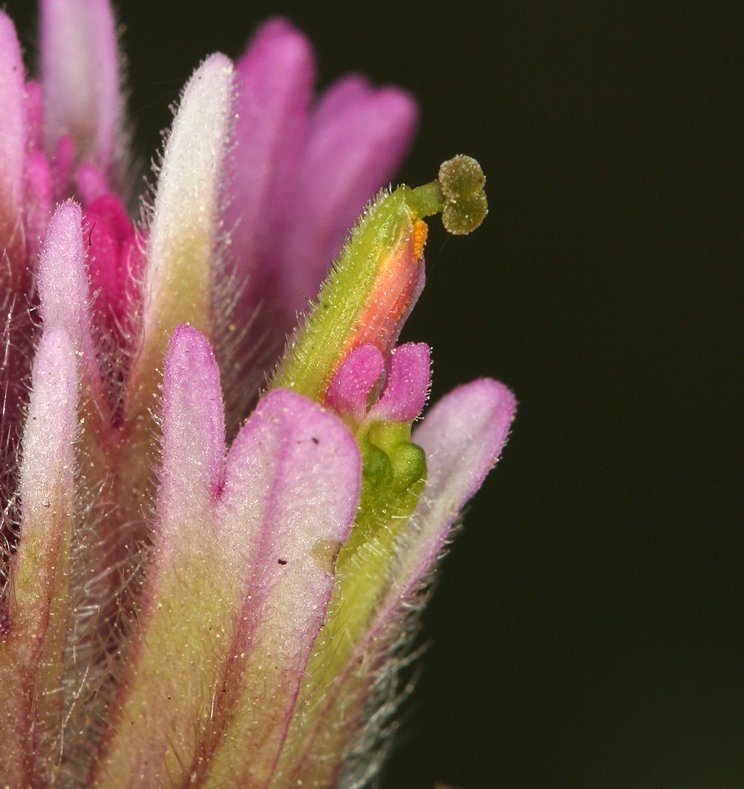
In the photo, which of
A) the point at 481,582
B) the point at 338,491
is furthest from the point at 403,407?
the point at 481,582

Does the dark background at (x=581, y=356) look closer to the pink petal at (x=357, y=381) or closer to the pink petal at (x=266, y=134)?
the pink petal at (x=266, y=134)

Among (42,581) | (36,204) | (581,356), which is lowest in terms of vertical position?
(42,581)

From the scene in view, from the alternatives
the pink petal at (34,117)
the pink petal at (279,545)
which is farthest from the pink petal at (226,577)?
the pink petal at (34,117)

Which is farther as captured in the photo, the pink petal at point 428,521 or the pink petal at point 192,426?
the pink petal at point 428,521

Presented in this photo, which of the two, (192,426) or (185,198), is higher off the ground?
(185,198)

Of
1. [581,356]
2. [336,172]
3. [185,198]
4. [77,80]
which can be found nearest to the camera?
[185,198]

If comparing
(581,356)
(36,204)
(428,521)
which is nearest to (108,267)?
(36,204)

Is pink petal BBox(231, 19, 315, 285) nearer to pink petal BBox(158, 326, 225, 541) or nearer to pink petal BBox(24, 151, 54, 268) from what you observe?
pink petal BBox(24, 151, 54, 268)

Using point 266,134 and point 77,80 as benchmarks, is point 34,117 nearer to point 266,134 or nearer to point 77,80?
point 77,80
